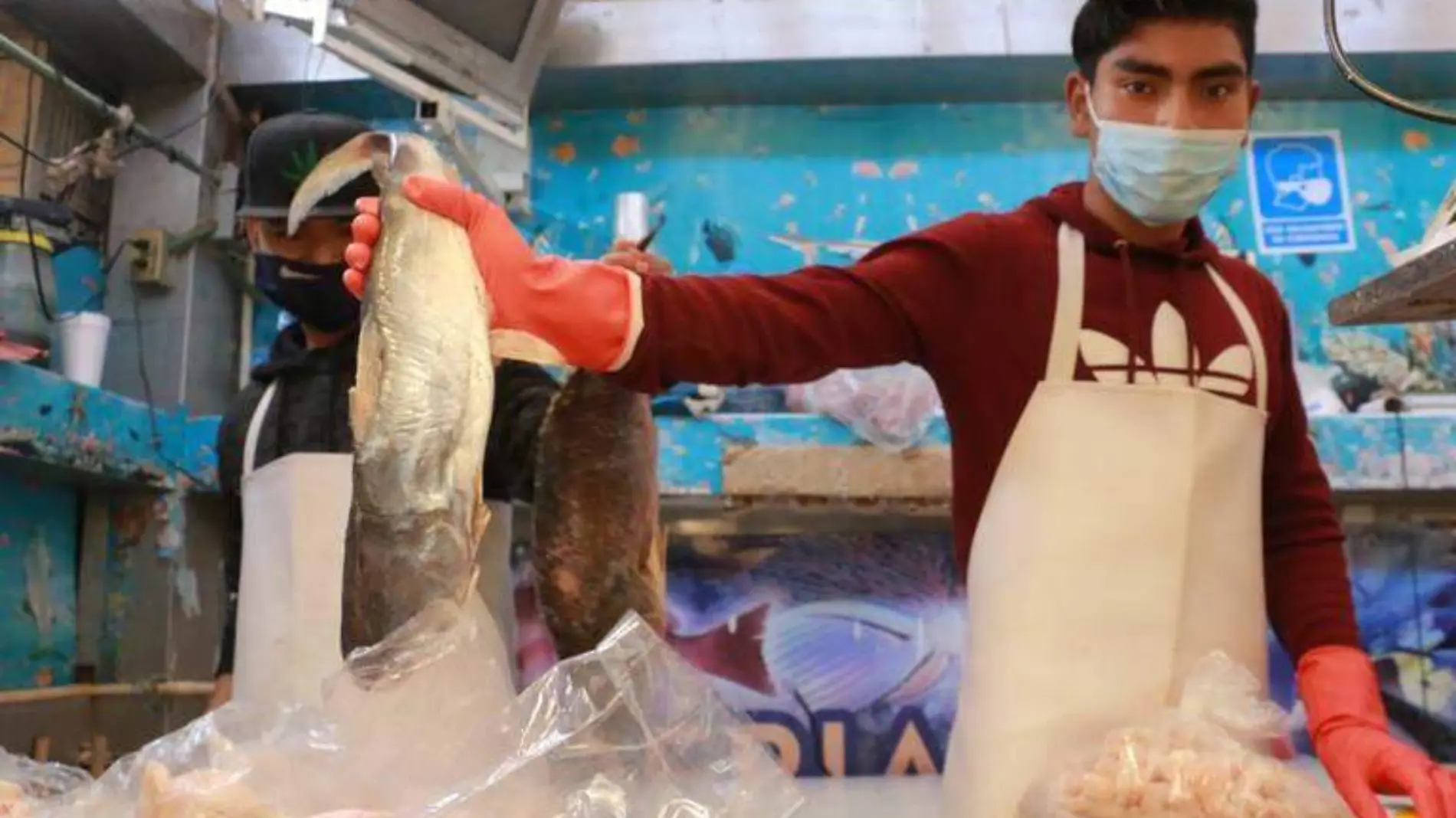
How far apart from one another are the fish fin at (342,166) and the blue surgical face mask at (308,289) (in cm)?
68

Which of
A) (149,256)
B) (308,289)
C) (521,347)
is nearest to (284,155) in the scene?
(308,289)

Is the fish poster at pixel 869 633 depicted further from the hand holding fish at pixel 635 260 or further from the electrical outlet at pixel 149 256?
the hand holding fish at pixel 635 260

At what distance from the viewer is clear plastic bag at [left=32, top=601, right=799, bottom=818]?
1.08 metres

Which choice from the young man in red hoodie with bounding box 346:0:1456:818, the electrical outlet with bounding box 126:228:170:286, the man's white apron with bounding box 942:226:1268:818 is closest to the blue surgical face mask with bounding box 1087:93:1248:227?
the young man in red hoodie with bounding box 346:0:1456:818

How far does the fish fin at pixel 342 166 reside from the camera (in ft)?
4.58

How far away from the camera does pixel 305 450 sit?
2.27 m

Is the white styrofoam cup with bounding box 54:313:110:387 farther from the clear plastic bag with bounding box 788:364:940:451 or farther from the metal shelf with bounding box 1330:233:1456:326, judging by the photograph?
the metal shelf with bounding box 1330:233:1456:326

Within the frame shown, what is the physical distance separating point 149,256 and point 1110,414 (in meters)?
3.25

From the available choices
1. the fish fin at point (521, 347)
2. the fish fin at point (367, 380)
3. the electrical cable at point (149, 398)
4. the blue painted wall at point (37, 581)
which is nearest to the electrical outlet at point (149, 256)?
the electrical cable at point (149, 398)

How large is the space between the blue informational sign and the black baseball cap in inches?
117

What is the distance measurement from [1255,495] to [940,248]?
54 cm

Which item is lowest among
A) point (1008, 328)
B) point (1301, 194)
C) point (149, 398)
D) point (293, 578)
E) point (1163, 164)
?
point (293, 578)

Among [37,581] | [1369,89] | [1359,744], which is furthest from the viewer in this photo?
[37,581]

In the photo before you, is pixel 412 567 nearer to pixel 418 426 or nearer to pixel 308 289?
pixel 418 426
